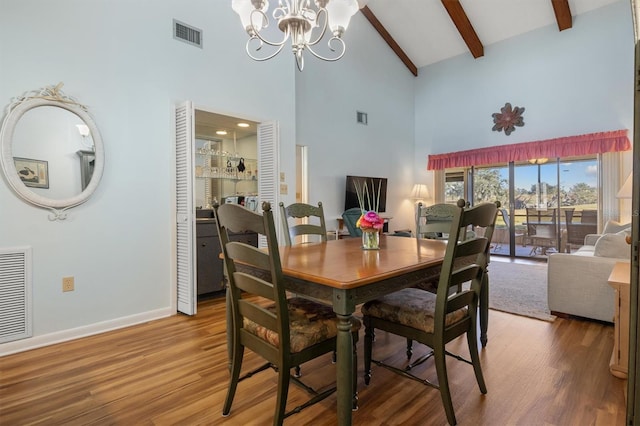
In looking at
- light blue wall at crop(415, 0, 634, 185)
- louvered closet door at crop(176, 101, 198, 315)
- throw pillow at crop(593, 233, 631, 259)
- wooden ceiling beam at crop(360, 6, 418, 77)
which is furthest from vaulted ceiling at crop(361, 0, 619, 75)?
louvered closet door at crop(176, 101, 198, 315)

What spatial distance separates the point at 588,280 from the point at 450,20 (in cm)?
540

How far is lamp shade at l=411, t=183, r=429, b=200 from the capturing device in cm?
723

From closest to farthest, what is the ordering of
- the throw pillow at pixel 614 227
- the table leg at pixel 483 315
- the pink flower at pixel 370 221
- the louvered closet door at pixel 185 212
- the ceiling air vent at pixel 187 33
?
the pink flower at pixel 370 221, the table leg at pixel 483 315, the louvered closet door at pixel 185 212, the ceiling air vent at pixel 187 33, the throw pillow at pixel 614 227

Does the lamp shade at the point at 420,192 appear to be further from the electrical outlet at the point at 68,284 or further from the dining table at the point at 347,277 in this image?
the electrical outlet at the point at 68,284

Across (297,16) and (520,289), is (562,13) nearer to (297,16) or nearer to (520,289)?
(520,289)

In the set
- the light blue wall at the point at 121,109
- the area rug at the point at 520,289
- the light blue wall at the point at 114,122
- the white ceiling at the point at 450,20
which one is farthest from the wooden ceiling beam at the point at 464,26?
the area rug at the point at 520,289

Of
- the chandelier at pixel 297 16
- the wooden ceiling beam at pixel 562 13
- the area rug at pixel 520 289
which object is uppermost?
the wooden ceiling beam at pixel 562 13

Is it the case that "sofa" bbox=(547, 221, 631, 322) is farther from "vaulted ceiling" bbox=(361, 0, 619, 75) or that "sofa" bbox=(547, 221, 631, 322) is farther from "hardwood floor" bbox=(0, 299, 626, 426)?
"vaulted ceiling" bbox=(361, 0, 619, 75)

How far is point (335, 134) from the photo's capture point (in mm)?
5844

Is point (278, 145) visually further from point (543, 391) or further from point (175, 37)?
point (543, 391)

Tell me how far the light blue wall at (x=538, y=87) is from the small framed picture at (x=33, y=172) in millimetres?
6712

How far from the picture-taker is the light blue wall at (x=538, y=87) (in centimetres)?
529

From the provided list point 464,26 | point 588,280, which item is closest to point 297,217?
point 588,280

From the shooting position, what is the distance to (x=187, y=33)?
3352 mm
